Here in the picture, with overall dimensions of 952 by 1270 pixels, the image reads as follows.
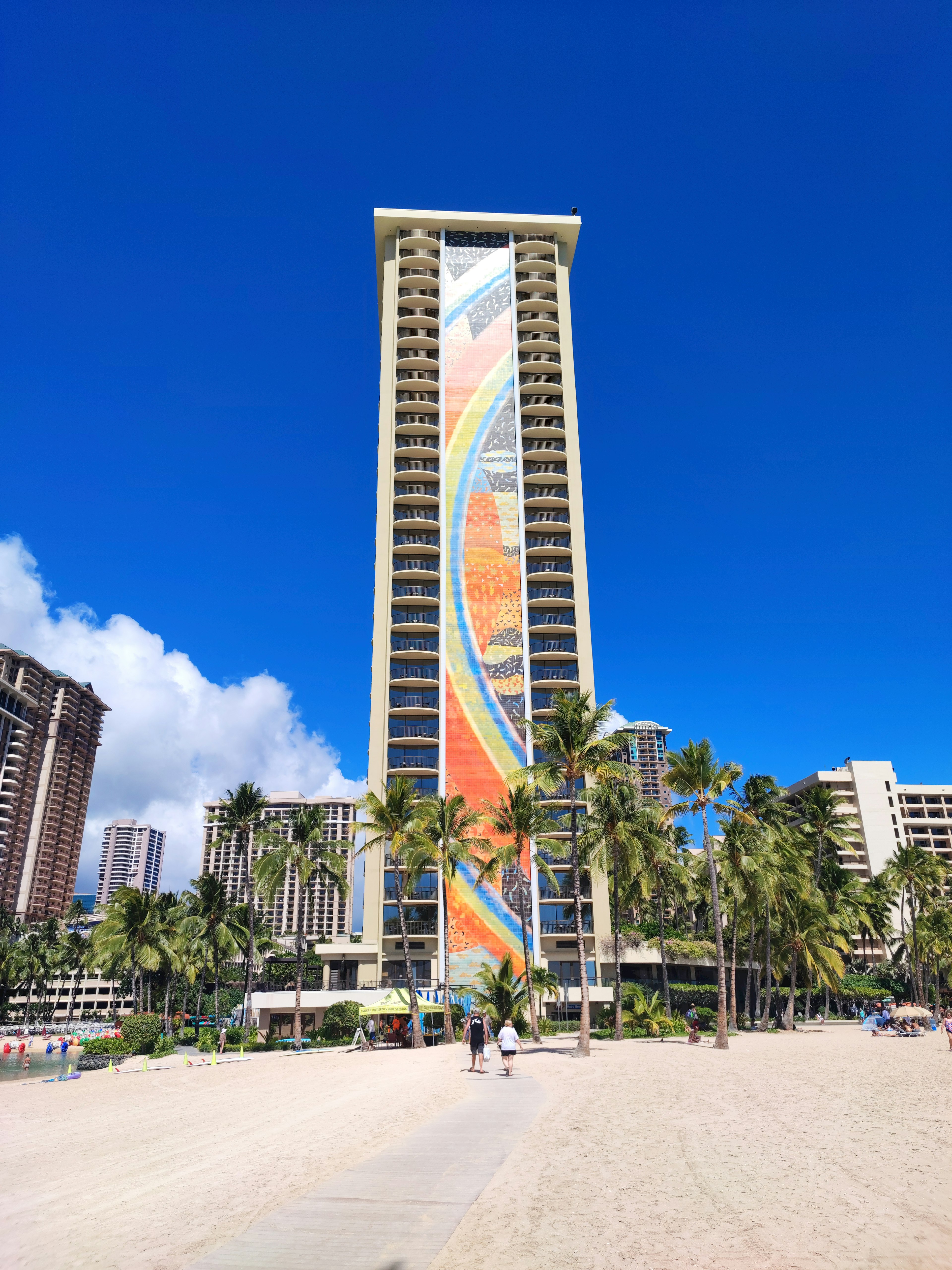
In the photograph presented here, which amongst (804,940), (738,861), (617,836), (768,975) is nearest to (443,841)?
(617,836)

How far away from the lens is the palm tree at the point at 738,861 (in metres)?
37.6

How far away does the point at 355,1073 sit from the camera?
87.4 ft

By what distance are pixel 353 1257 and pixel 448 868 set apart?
121ft

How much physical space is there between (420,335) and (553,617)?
28020mm

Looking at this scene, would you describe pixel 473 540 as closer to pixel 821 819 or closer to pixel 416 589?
pixel 416 589

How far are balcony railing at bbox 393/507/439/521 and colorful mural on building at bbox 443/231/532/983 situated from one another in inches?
55.3

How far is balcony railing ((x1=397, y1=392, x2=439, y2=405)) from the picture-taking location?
230 feet

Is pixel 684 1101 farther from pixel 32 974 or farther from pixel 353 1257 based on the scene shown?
pixel 32 974

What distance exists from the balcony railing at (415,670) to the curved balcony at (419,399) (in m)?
22.1

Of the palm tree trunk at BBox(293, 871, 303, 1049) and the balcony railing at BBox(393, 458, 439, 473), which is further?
the balcony railing at BBox(393, 458, 439, 473)

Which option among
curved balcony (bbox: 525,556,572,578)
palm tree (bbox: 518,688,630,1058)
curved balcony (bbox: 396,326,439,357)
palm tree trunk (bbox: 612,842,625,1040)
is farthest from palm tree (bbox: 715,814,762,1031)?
curved balcony (bbox: 396,326,439,357)

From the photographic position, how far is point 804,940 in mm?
49875

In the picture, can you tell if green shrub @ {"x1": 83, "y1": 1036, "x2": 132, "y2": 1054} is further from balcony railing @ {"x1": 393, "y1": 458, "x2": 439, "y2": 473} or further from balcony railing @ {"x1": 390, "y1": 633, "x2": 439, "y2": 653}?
balcony railing @ {"x1": 393, "y1": 458, "x2": 439, "y2": 473}

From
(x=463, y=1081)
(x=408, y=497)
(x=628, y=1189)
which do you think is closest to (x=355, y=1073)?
(x=463, y=1081)
